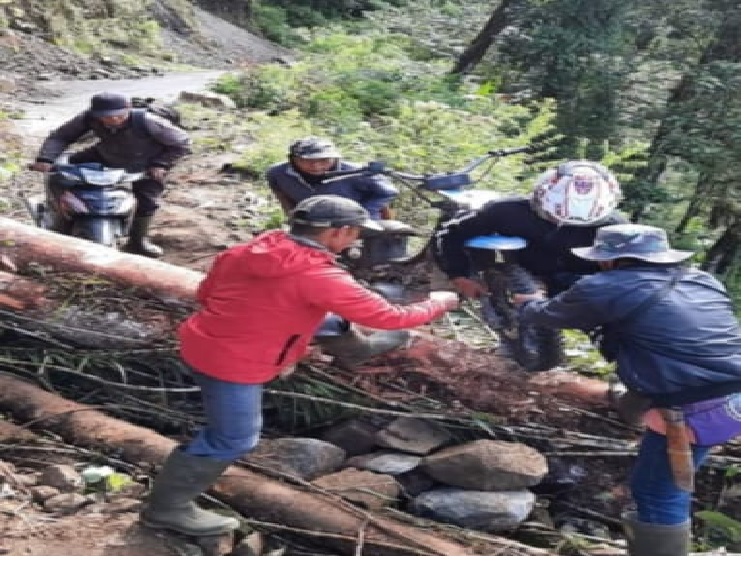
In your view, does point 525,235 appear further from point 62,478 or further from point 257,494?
point 62,478

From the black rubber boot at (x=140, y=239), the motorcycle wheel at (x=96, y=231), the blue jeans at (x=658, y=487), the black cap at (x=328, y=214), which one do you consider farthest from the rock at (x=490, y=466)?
the black rubber boot at (x=140, y=239)

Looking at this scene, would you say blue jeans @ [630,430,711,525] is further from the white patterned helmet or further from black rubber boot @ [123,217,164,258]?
black rubber boot @ [123,217,164,258]

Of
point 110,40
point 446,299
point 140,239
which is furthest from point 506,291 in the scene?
point 110,40

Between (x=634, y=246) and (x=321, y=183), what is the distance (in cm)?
323

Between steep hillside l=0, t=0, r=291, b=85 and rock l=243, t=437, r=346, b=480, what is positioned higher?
rock l=243, t=437, r=346, b=480

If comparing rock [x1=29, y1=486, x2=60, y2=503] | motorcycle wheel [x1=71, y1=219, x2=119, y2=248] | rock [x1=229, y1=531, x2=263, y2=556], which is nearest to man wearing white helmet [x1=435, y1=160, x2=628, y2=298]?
rock [x1=229, y1=531, x2=263, y2=556]

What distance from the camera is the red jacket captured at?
3.79 meters

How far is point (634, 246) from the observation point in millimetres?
3936

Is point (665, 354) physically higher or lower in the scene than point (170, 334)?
higher

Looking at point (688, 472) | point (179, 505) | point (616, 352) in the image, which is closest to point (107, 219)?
point (179, 505)

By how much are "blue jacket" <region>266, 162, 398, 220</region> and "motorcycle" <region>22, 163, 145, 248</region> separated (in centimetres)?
119

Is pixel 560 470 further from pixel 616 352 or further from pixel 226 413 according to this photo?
pixel 226 413

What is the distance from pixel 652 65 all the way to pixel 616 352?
34.8 ft

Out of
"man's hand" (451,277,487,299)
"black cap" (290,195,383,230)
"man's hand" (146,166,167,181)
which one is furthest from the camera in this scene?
"man's hand" (146,166,167,181)
